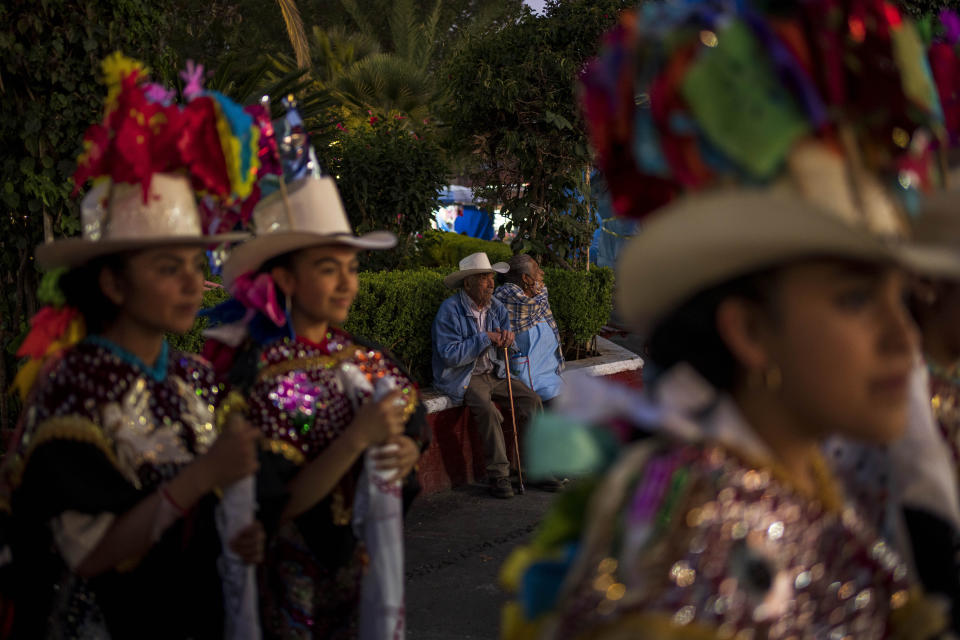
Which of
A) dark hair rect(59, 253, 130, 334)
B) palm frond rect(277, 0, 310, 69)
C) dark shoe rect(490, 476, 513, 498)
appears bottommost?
dark shoe rect(490, 476, 513, 498)

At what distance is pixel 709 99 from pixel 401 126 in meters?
9.85

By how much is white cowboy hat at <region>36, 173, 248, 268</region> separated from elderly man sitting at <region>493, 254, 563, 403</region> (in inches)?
216

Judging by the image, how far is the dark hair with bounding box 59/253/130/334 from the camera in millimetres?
2965

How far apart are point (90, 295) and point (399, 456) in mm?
1134

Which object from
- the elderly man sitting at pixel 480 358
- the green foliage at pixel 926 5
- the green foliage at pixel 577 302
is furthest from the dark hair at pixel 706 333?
the green foliage at pixel 926 5

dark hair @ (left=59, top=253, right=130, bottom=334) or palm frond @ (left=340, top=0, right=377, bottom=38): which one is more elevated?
palm frond @ (left=340, top=0, right=377, bottom=38)

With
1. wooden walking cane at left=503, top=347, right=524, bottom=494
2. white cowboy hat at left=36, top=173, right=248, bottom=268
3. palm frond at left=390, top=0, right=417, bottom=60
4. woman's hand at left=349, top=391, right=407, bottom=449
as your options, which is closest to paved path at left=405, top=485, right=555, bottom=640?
wooden walking cane at left=503, top=347, right=524, bottom=494

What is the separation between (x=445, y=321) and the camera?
7.98 m

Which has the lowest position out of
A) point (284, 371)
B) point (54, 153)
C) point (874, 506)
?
point (874, 506)

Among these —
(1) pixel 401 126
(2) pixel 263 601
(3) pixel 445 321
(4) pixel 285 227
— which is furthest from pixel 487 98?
(2) pixel 263 601

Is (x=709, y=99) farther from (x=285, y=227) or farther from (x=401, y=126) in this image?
(x=401, y=126)

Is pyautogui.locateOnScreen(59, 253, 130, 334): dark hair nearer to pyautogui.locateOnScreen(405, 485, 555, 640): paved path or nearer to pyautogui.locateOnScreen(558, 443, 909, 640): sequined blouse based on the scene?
pyautogui.locateOnScreen(558, 443, 909, 640): sequined blouse

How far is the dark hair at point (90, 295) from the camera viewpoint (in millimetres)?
2965

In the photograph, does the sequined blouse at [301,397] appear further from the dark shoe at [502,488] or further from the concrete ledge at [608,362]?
the concrete ledge at [608,362]
